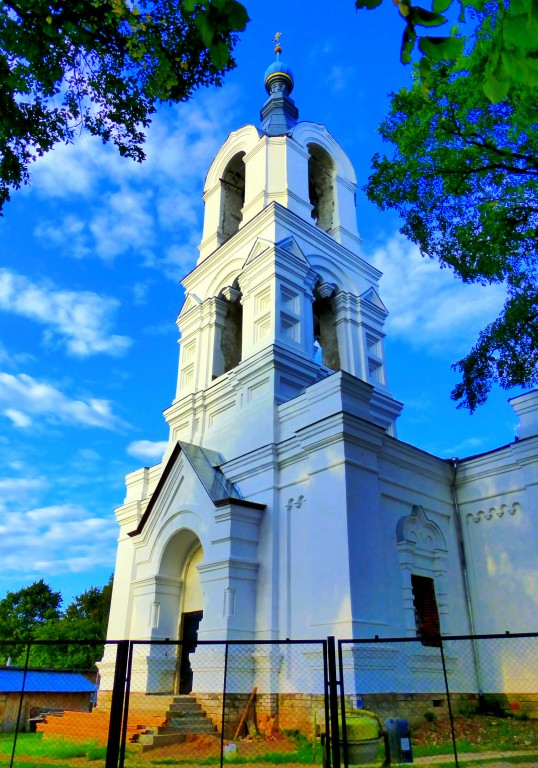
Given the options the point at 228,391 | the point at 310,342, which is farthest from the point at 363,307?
the point at 228,391

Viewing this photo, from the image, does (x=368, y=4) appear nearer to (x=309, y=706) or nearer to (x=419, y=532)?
(x=309, y=706)

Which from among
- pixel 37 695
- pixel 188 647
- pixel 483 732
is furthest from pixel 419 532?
pixel 37 695

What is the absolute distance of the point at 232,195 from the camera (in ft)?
68.7

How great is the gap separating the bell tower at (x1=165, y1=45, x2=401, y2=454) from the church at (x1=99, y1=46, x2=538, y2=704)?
57 mm

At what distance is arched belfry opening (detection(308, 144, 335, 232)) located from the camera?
66.2 ft

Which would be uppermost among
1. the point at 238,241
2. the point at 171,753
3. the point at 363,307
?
the point at 238,241

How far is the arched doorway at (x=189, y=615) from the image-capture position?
41.7 feet

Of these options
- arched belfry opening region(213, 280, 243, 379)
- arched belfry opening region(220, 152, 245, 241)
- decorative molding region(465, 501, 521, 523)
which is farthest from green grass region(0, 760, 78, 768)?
arched belfry opening region(220, 152, 245, 241)

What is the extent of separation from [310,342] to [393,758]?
986cm

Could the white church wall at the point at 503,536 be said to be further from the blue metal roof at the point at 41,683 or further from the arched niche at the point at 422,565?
the blue metal roof at the point at 41,683

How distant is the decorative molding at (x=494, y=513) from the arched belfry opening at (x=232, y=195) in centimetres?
1185

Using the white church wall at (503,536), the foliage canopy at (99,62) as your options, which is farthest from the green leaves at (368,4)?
the white church wall at (503,536)

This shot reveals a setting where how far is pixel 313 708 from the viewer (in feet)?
31.4

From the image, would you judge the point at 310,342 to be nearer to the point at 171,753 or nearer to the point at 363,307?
the point at 363,307
